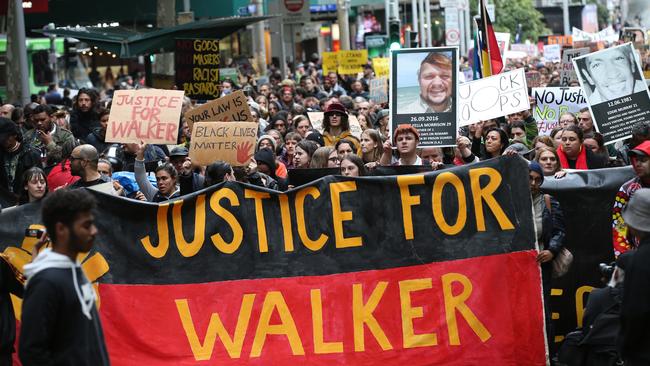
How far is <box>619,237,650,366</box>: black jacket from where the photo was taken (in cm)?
565

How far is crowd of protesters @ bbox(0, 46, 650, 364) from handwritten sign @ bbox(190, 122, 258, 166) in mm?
101

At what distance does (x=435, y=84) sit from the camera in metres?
11.3

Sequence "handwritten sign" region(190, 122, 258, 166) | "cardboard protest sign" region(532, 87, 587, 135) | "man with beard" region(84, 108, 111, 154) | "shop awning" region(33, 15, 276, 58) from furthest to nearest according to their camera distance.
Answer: "shop awning" region(33, 15, 276, 58) < "cardboard protest sign" region(532, 87, 587, 135) < "man with beard" region(84, 108, 111, 154) < "handwritten sign" region(190, 122, 258, 166)

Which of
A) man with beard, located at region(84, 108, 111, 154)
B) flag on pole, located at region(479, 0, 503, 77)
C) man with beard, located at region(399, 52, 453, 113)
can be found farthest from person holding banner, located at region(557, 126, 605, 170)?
flag on pole, located at region(479, 0, 503, 77)

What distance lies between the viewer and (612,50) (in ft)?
38.4

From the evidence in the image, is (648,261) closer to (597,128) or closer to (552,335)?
(552,335)

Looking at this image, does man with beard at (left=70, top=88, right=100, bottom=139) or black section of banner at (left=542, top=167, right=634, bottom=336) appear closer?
Result: black section of banner at (left=542, top=167, right=634, bottom=336)

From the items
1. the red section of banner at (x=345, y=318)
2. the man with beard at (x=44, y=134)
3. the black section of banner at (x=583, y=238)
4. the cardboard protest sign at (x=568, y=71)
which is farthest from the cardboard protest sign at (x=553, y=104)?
the red section of banner at (x=345, y=318)

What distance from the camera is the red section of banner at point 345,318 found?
8109 mm

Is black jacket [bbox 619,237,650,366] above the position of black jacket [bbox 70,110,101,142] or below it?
below

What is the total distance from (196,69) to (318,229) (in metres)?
8.68

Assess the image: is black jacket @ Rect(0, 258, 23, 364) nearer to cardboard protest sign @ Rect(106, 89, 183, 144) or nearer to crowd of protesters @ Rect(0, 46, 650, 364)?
crowd of protesters @ Rect(0, 46, 650, 364)

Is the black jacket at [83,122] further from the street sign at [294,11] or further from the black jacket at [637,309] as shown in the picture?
the street sign at [294,11]

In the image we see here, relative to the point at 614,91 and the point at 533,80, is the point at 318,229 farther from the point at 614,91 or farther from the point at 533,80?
the point at 533,80
